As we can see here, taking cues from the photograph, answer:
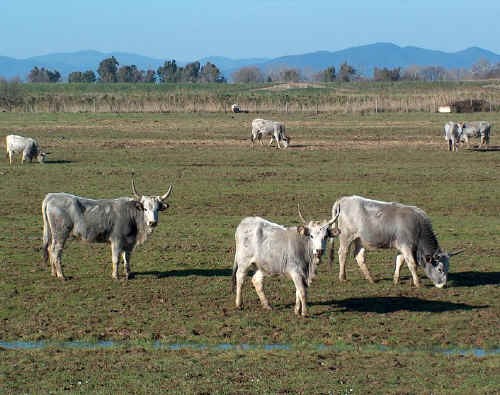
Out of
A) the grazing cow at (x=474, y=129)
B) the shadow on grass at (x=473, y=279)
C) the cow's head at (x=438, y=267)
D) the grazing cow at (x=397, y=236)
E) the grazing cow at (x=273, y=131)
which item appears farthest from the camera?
the grazing cow at (x=273, y=131)

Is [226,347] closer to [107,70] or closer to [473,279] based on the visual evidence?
[473,279]

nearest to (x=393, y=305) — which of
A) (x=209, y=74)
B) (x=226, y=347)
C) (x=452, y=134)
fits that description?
(x=226, y=347)

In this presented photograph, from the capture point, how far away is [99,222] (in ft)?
52.4

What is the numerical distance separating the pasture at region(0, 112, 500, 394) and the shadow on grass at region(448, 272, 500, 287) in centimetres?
4

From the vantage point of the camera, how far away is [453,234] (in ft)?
66.3

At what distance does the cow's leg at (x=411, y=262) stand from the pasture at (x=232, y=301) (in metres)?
0.21

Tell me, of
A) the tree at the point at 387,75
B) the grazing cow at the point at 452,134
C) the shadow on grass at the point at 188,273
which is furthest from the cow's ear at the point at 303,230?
the tree at the point at 387,75

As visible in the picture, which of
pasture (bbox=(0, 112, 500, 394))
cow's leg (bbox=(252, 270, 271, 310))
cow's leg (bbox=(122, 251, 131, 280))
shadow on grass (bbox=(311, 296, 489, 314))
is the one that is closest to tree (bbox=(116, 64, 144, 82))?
pasture (bbox=(0, 112, 500, 394))

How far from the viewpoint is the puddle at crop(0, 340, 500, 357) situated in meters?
11.8

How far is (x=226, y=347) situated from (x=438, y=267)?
482cm

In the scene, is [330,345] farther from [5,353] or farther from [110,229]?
[110,229]

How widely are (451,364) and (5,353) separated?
5.36 m

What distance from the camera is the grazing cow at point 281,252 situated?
43.8 ft

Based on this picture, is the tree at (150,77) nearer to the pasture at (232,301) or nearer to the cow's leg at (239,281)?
the pasture at (232,301)
